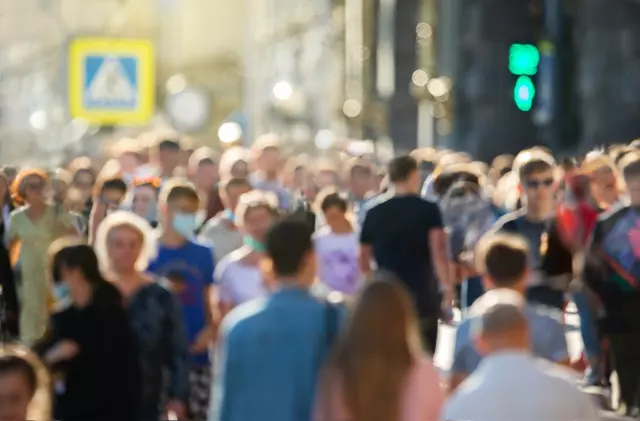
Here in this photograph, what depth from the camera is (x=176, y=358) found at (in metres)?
9.84

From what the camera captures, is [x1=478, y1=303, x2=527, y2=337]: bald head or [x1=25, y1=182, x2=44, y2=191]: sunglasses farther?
[x1=25, y1=182, x2=44, y2=191]: sunglasses

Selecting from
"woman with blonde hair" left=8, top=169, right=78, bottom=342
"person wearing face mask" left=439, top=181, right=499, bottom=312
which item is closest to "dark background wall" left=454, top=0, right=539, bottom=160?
"person wearing face mask" left=439, top=181, right=499, bottom=312

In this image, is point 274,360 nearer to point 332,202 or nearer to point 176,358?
point 176,358

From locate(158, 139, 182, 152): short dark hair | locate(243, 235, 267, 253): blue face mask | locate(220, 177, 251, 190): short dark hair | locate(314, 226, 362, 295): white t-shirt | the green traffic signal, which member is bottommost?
locate(314, 226, 362, 295): white t-shirt

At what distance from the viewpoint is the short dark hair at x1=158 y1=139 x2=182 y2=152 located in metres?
18.5

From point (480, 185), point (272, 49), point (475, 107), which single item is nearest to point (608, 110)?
point (475, 107)

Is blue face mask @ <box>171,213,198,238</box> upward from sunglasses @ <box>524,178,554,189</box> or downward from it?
downward

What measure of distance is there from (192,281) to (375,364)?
4827 mm

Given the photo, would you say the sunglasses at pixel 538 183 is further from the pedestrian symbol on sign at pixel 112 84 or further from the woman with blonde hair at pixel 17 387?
the pedestrian symbol on sign at pixel 112 84

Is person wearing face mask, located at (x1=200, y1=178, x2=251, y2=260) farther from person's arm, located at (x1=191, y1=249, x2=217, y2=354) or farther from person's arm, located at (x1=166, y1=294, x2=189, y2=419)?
person's arm, located at (x1=166, y1=294, x2=189, y2=419)

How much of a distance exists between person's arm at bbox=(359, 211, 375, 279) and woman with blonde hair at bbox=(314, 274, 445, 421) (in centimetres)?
622

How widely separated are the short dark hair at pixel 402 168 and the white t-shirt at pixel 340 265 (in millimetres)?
607

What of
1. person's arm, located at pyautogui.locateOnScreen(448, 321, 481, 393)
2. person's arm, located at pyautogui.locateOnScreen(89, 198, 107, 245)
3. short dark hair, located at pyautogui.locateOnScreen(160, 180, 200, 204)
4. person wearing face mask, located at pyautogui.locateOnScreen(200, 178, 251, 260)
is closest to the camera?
person's arm, located at pyautogui.locateOnScreen(448, 321, 481, 393)

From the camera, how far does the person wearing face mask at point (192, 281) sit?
11.6 meters
